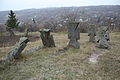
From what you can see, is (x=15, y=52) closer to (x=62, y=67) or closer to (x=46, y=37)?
(x=62, y=67)

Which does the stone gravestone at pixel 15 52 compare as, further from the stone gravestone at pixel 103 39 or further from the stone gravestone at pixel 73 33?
the stone gravestone at pixel 103 39

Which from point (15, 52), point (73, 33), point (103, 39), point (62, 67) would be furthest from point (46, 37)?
point (103, 39)

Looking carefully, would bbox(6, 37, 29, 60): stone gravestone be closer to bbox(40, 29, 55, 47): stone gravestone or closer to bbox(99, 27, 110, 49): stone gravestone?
bbox(40, 29, 55, 47): stone gravestone

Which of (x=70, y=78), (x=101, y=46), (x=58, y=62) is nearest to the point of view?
(x=70, y=78)

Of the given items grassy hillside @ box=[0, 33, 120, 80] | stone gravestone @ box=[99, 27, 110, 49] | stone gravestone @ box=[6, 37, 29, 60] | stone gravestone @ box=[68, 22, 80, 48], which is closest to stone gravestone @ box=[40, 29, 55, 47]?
stone gravestone @ box=[68, 22, 80, 48]

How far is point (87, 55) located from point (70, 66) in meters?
2.26

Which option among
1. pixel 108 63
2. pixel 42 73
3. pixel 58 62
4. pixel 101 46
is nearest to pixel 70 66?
pixel 58 62

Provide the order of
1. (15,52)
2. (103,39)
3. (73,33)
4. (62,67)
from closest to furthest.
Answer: (62,67) < (15,52) < (73,33) < (103,39)

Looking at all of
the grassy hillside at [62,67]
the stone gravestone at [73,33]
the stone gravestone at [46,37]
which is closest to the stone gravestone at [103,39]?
the grassy hillside at [62,67]

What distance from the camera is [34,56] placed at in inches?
375

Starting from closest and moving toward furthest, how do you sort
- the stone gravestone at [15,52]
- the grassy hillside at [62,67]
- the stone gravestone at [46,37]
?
the grassy hillside at [62,67], the stone gravestone at [15,52], the stone gravestone at [46,37]

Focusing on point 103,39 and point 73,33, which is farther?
point 103,39

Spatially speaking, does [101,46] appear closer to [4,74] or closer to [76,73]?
[76,73]

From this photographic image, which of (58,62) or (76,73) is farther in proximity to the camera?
(58,62)
